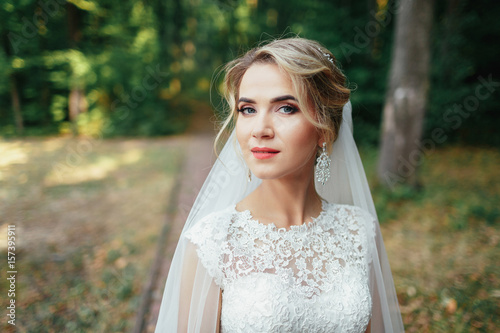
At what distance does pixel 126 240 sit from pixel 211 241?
4040 mm

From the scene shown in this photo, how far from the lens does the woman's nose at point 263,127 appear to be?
5.27ft

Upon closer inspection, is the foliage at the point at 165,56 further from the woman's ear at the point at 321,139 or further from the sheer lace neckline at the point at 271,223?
the sheer lace neckline at the point at 271,223

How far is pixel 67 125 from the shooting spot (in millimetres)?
9141

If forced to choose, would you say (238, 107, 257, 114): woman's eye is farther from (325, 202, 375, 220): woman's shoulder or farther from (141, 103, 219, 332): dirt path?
(325, 202, 375, 220): woman's shoulder

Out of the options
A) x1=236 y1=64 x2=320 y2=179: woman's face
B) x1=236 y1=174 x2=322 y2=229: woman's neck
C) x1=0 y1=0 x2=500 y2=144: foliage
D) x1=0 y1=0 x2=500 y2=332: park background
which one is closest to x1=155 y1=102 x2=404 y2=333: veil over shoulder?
x1=236 y1=174 x2=322 y2=229: woman's neck

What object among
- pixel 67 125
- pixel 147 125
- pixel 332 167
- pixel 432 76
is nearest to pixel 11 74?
pixel 67 125

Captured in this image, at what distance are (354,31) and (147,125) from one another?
8.54 m

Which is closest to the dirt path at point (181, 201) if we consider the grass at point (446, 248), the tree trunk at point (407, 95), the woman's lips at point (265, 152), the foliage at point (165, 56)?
the woman's lips at point (265, 152)

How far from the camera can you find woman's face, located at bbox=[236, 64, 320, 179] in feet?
5.31

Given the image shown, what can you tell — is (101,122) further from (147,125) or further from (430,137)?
(430,137)

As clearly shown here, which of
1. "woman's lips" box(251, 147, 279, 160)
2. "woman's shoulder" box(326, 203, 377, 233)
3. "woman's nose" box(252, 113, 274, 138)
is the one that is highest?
"woman's nose" box(252, 113, 274, 138)

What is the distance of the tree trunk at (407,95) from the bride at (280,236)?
4795mm

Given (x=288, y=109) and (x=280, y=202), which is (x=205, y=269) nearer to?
(x=280, y=202)

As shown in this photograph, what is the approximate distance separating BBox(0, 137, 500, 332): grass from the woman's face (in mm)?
2526
